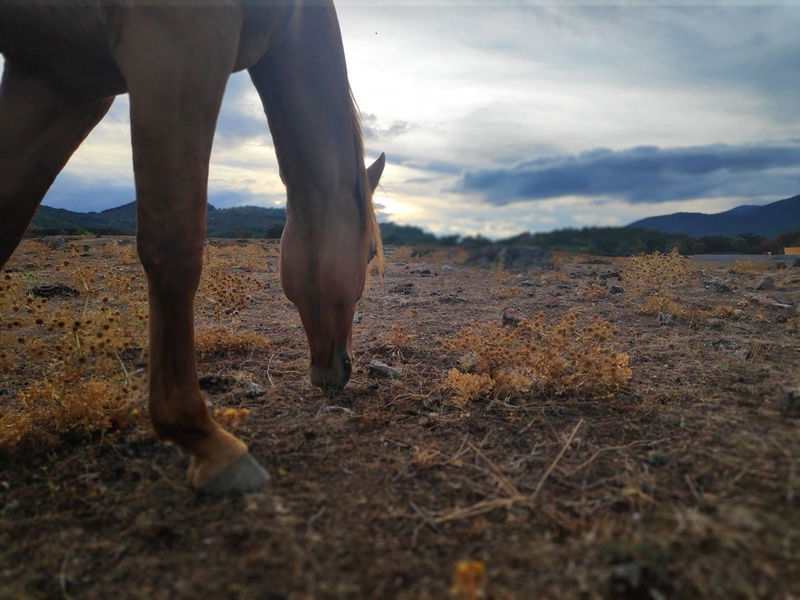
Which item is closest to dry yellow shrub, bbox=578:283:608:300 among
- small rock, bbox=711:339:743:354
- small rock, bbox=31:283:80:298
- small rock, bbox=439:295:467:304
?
small rock, bbox=439:295:467:304

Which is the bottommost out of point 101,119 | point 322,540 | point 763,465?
point 322,540

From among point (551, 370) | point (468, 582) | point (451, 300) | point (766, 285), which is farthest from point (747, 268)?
point (468, 582)

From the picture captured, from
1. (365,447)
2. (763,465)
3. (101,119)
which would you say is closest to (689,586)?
(763,465)

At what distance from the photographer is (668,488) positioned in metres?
1.62

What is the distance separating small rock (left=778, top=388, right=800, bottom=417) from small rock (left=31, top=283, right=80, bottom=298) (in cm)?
674

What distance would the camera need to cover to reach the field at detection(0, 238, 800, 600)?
1.26 m

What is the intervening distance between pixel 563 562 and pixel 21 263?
36.6 ft

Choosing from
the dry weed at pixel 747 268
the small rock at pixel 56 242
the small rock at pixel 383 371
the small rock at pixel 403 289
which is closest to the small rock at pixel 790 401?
the small rock at pixel 383 371

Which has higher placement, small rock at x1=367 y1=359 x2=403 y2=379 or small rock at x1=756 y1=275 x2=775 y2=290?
small rock at x1=756 y1=275 x2=775 y2=290

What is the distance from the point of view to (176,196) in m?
1.61

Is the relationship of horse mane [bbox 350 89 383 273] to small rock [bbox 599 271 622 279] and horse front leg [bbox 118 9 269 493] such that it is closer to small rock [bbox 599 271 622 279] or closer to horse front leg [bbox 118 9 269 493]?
horse front leg [bbox 118 9 269 493]

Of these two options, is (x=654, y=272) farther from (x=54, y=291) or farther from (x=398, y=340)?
(x=54, y=291)

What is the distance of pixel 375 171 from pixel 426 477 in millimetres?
1747

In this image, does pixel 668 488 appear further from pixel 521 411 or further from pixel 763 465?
pixel 521 411
